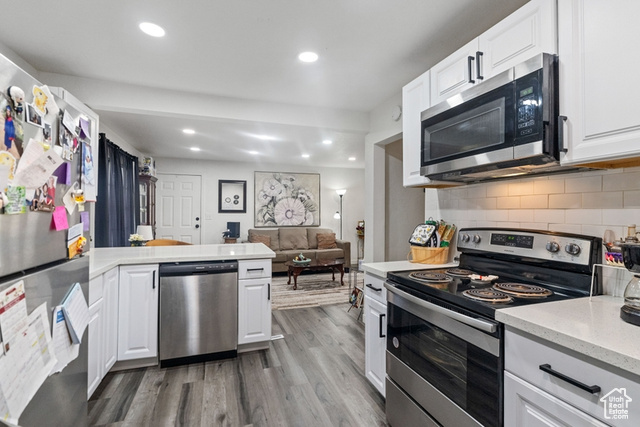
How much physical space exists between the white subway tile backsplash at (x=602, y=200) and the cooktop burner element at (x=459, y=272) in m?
0.63

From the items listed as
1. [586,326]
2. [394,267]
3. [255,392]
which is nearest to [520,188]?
[394,267]

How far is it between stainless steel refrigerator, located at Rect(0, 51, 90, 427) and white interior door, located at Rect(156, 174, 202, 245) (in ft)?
17.6

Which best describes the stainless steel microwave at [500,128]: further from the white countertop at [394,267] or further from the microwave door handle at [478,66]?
the white countertop at [394,267]

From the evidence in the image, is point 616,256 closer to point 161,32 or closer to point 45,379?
point 45,379

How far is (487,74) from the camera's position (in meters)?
1.53

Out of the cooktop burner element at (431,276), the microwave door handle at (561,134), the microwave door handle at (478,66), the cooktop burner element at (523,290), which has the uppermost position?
the microwave door handle at (478,66)

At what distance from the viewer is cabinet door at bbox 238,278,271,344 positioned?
2570 millimetres

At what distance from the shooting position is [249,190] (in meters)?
6.63

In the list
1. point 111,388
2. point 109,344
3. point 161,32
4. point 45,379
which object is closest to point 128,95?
point 161,32

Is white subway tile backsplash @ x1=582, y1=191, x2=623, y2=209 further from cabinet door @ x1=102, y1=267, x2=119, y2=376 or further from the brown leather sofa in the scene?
the brown leather sofa

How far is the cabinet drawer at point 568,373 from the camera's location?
761 millimetres

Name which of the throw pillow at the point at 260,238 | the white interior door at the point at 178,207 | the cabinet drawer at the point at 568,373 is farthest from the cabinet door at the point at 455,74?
the white interior door at the point at 178,207

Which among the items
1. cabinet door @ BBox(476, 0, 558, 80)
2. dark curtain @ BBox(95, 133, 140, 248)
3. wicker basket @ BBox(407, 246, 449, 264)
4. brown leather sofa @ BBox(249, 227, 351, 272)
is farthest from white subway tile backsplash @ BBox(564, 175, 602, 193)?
brown leather sofa @ BBox(249, 227, 351, 272)

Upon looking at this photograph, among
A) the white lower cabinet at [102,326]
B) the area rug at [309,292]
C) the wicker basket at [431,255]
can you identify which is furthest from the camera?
the area rug at [309,292]
